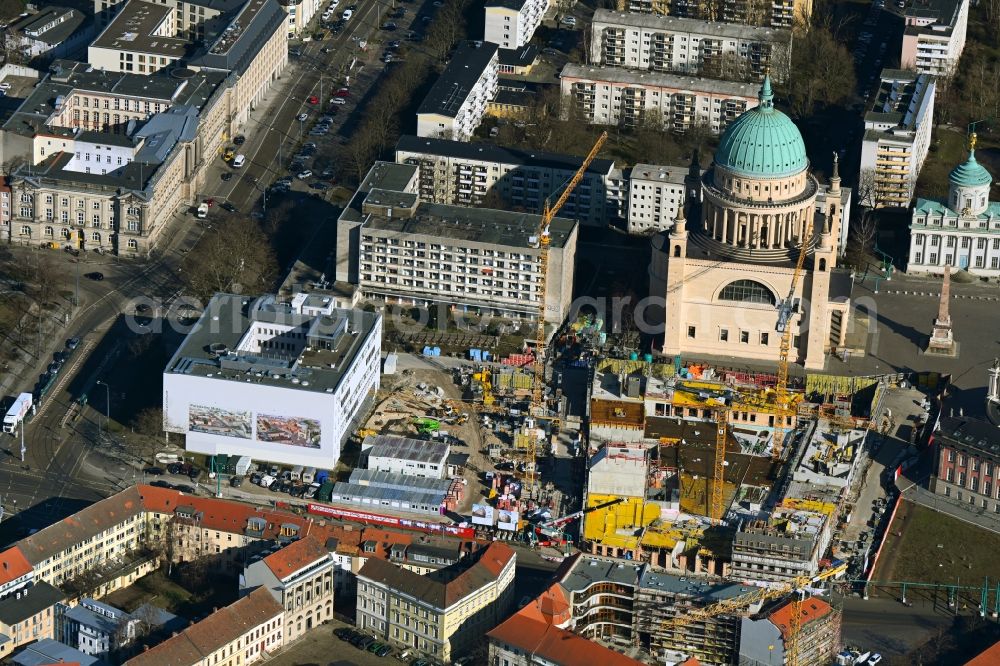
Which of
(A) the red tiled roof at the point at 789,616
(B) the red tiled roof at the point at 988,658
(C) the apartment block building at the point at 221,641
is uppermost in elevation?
(A) the red tiled roof at the point at 789,616

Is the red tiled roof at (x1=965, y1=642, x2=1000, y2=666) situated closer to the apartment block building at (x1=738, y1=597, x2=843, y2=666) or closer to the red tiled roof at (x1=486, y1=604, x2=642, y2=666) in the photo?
the apartment block building at (x1=738, y1=597, x2=843, y2=666)

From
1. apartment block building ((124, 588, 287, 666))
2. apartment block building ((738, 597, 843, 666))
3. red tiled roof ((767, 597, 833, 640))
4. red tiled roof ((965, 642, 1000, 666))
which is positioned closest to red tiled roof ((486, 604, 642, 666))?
apartment block building ((738, 597, 843, 666))

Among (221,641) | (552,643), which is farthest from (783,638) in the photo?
(221,641)

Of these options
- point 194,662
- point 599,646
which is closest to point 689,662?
point 599,646

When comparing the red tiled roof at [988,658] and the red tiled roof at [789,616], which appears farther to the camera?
the red tiled roof at [789,616]

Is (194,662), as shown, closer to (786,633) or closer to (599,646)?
(599,646)

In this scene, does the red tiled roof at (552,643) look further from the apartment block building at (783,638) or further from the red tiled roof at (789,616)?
the red tiled roof at (789,616)

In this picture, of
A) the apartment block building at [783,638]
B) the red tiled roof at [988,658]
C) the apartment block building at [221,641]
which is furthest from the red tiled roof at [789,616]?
the apartment block building at [221,641]

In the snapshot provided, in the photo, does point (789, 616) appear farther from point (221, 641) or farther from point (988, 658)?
point (221, 641)
